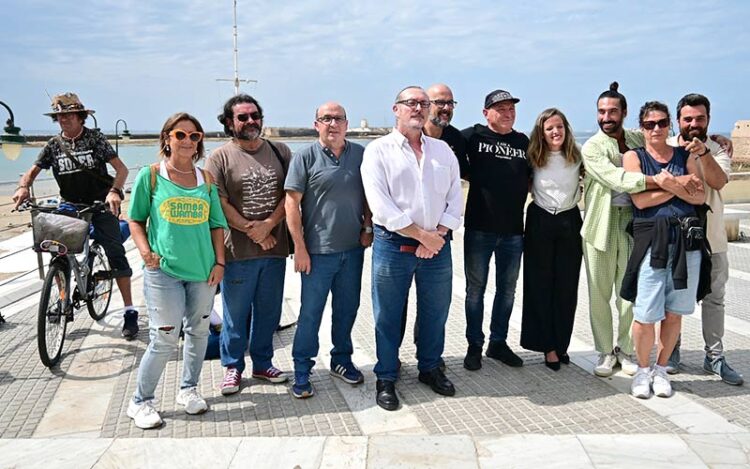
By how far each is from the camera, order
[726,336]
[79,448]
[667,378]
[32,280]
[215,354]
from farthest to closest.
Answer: [32,280]
[726,336]
[215,354]
[667,378]
[79,448]

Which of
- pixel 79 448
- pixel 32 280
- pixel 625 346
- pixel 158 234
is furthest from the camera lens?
pixel 32 280

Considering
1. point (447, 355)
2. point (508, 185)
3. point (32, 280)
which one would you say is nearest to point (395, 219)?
point (508, 185)

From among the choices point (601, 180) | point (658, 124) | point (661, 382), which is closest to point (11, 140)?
point (601, 180)

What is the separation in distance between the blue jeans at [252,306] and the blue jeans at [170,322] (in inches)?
10.0

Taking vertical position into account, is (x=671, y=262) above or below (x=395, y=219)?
below

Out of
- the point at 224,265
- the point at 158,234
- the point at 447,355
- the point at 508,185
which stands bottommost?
the point at 447,355

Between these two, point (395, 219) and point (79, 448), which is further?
point (395, 219)

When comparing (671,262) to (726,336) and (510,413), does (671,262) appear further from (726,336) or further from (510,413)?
(726,336)

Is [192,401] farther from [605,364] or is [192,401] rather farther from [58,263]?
[605,364]

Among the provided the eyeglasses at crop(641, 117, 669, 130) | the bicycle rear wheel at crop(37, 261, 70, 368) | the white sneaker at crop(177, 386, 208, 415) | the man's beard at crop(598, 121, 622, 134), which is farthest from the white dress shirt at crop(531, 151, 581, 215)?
the bicycle rear wheel at crop(37, 261, 70, 368)

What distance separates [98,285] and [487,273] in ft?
11.7

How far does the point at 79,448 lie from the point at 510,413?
2.51 m

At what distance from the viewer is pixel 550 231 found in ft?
13.4

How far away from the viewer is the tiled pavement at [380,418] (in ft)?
9.80
